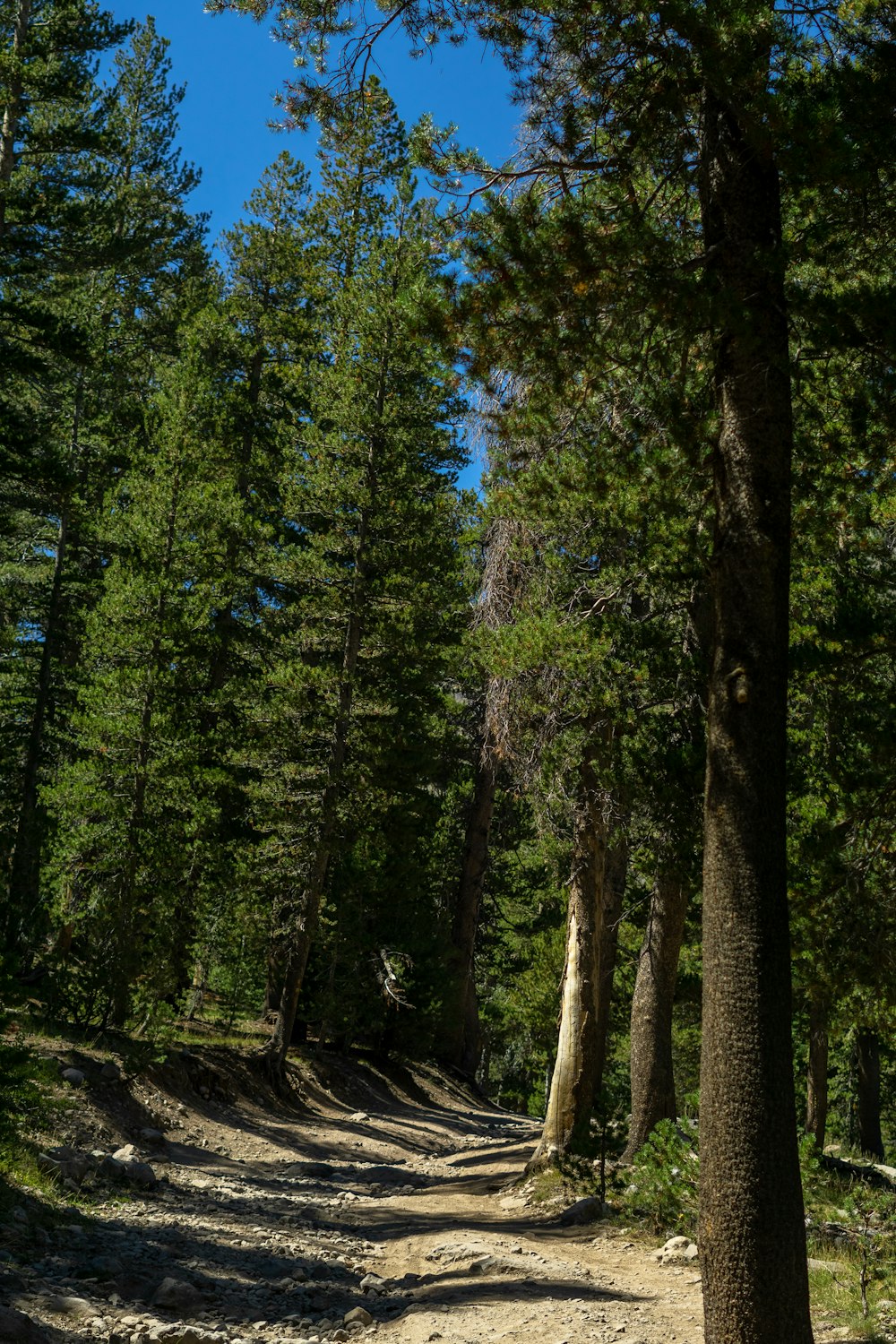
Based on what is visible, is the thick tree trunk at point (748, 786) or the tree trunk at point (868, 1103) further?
the tree trunk at point (868, 1103)

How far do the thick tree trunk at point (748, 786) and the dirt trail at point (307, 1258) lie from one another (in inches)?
64.7

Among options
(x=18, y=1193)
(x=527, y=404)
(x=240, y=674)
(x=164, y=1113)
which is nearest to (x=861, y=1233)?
(x=18, y=1193)

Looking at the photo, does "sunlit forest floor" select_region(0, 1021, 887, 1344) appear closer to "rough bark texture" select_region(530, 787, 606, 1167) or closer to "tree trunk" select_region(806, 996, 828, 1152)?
"rough bark texture" select_region(530, 787, 606, 1167)

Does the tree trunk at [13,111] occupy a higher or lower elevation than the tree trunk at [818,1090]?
higher

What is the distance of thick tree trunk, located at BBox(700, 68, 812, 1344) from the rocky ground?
5.45ft

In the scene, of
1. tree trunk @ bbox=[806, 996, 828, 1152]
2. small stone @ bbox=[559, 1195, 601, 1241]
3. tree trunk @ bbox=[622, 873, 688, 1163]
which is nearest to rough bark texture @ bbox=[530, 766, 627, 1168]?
tree trunk @ bbox=[622, 873, 688, 1163]

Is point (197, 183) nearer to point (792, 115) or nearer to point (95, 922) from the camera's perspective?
point (95, 922)

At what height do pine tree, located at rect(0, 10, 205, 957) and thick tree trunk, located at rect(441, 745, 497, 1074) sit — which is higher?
pine tree, located at rect(0, 10, 205, 957)

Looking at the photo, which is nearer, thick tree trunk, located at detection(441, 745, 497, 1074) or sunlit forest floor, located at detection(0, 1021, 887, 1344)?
sunlit forest floor, located at detection(0, 1021, 887, 1344)

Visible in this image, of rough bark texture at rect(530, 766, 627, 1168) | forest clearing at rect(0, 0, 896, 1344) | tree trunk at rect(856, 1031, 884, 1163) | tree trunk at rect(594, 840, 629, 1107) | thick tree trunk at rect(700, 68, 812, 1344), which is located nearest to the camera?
thick tree trunk at rect(700, 68, 812, 1344)

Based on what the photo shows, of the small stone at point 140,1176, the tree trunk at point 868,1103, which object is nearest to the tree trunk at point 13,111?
the small stone at point 140,1176

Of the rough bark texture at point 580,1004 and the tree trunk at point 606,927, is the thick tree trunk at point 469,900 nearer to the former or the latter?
the tree trunk at point 606,927

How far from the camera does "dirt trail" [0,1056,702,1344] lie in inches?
236

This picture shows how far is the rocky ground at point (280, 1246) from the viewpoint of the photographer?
237 inches
